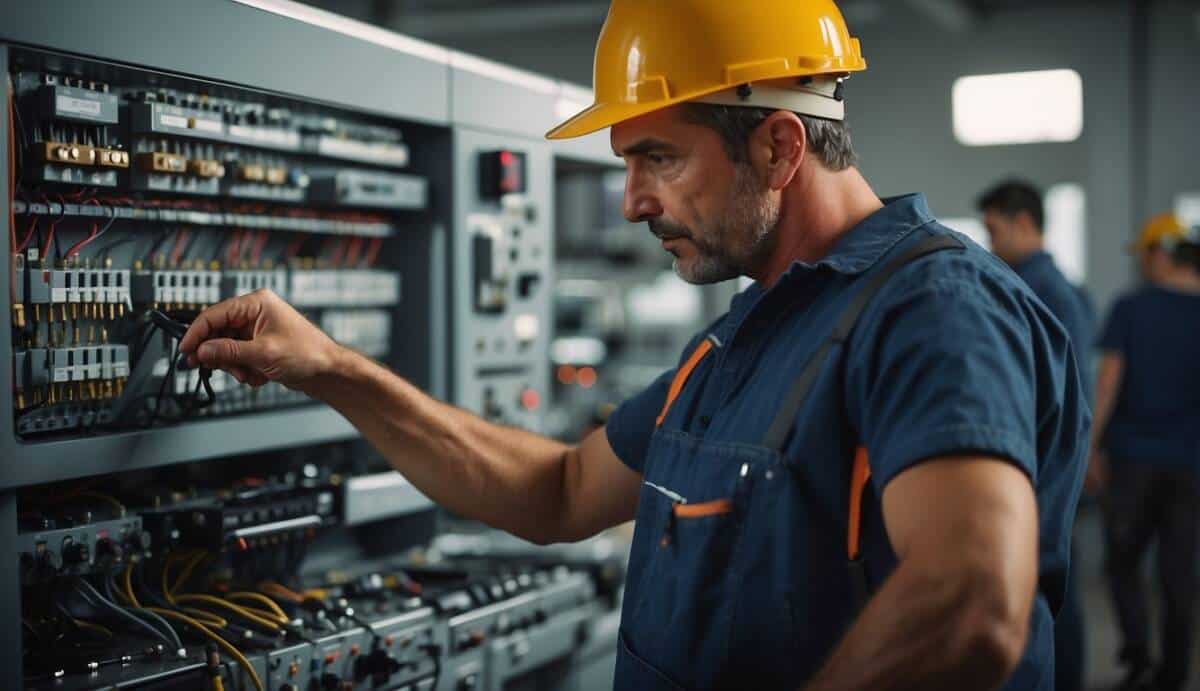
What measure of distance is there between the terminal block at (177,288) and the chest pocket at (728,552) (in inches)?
34.7

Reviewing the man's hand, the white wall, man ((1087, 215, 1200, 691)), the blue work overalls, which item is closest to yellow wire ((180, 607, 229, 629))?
the man's hand

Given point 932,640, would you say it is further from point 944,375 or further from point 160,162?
point 160,162

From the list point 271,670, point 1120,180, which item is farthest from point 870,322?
point 1120,180

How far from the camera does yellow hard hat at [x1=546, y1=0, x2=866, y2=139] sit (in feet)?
4.55

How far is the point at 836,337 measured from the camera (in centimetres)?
127

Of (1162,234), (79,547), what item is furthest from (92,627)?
(1162,234)

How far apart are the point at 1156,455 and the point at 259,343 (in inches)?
142

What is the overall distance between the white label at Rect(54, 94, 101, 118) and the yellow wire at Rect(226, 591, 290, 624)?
2.64 feet

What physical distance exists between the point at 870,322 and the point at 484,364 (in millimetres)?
1378

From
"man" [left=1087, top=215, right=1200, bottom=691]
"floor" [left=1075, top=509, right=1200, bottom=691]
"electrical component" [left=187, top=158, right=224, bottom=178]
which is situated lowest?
"floor" [left=1075, top=509, right=1200, bottom=691]

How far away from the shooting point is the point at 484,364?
2.49 m

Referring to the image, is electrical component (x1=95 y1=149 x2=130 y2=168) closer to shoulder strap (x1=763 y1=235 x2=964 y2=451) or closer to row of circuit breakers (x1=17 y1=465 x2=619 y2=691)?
row of circuit breakers (x1=17 y1=465 x2=619 y2=691)

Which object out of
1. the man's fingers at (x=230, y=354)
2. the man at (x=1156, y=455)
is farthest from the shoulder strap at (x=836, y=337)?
the man at (x=1156, y=455)

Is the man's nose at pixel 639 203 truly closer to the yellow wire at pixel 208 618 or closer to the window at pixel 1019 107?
the yellow wire at pixel 208 618
